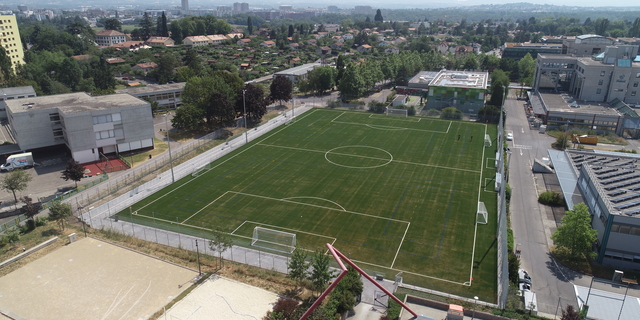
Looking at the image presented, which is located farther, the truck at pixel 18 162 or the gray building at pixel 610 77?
the gray building at pixel 610 77

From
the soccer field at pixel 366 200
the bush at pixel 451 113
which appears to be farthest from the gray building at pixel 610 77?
the soccer field at pixel 366 200

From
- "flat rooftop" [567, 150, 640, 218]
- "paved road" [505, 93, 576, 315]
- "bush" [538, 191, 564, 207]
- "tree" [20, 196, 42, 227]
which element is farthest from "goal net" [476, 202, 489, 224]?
"tree" [20, 196, 42, 227]

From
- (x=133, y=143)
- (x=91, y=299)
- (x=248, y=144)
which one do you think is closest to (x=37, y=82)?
(x=133, y=143)

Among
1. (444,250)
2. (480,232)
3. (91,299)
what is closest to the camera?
(91,299)

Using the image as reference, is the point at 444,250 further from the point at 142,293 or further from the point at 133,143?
the point at 133,143

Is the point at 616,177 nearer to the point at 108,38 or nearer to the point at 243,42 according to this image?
the point at 243,42

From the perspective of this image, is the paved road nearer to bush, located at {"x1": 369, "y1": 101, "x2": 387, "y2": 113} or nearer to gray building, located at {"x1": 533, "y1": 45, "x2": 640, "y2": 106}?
gray building, located at {"x1": 533, "y1": 45, "x2": 640, "y2": 106}

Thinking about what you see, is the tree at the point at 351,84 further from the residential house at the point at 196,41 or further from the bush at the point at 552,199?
the residential house at the point at 196,41
